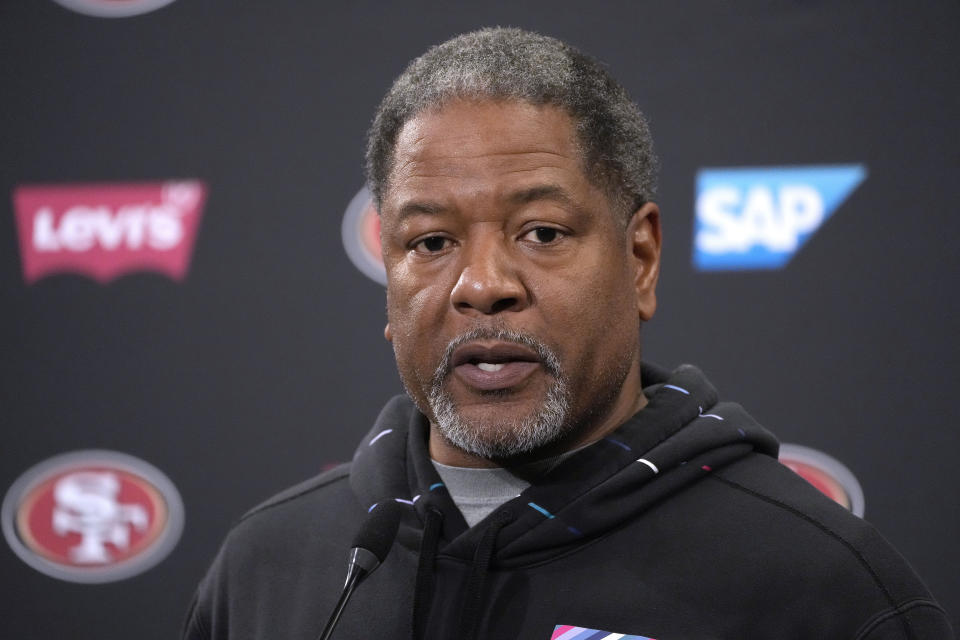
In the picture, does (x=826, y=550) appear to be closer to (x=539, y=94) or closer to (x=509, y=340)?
(x=509, y=340)

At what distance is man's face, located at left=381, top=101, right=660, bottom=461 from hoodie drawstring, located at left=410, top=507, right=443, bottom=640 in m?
0.08

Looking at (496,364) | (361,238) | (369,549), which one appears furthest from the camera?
(361,238)

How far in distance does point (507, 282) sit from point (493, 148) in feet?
0.43

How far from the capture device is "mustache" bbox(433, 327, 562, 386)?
0.91m

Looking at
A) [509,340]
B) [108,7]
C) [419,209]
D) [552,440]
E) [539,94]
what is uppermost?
[108,7]

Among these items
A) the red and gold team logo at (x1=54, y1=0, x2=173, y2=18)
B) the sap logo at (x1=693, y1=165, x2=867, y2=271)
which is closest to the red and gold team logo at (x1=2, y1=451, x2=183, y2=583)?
the red and gold team logo at (x1=54, y1=0, x2=173, y2=18)

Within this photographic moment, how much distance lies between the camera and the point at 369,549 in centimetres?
83

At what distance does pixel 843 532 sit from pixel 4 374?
1.49 m

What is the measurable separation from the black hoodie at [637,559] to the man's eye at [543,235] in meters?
0.19

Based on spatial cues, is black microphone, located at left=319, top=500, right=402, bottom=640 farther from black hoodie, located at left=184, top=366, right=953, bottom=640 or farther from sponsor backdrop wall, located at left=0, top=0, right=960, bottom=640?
sponsor backdrop wall, located at left=0, top=0, right=960, bottom=640

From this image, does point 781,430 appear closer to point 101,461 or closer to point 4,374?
point 101,461

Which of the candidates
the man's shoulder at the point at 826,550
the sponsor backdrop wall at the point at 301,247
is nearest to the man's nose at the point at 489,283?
the man's shoulder at the point at 826,550

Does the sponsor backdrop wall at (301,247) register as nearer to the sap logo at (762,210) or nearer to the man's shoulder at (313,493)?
the sap logo at (762,210)

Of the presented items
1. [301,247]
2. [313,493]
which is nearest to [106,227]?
[301,247]
